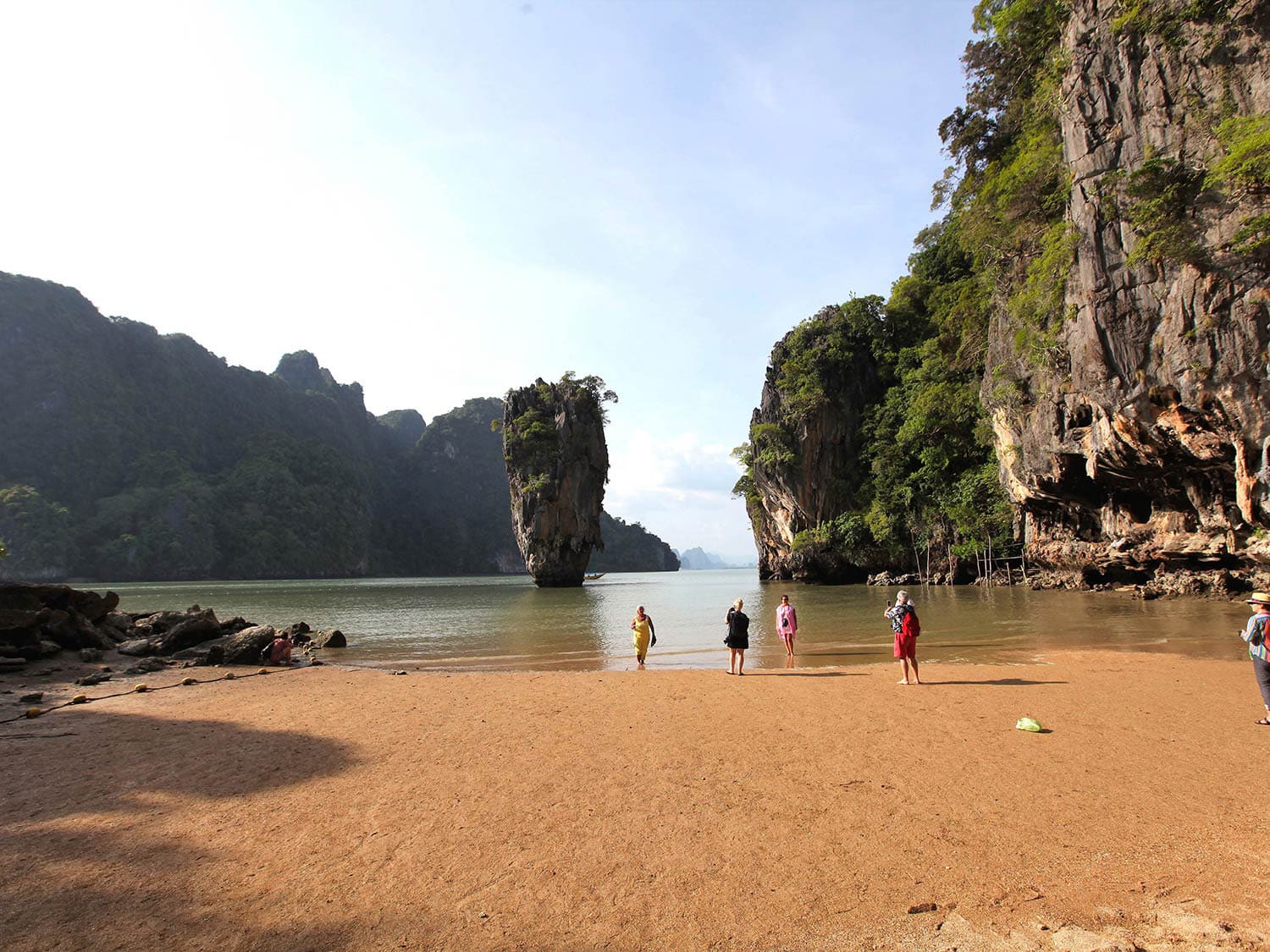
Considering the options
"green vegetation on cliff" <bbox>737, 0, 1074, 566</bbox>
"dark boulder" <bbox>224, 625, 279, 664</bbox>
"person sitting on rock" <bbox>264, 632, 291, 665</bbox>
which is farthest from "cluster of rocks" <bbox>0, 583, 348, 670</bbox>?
"green vegetation on cliff" <bbox>737, 0, 1074, 566</bbox>

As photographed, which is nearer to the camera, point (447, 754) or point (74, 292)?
point (447, 754)

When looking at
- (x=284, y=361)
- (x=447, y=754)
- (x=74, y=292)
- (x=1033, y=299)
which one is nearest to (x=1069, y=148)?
(x=1033, y=299)

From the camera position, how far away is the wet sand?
3139 millimetres

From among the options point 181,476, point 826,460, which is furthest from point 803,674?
point 181,476

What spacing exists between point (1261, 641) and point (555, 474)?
172ft

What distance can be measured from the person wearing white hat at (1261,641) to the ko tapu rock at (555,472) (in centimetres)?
5139

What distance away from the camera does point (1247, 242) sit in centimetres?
1362

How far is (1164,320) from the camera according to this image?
53.7 ft

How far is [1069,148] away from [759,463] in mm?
30677

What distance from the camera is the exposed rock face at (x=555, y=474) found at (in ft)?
187

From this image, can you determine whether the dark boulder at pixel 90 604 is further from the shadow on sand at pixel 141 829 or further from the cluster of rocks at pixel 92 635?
the shadow on sand at pixel 141 829

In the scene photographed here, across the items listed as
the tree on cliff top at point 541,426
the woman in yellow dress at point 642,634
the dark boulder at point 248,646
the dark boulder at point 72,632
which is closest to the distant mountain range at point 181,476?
the tree on cliff top at point 541,426

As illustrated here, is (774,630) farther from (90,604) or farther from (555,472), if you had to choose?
(555,472)

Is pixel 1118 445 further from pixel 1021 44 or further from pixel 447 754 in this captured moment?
pixel 447 754
